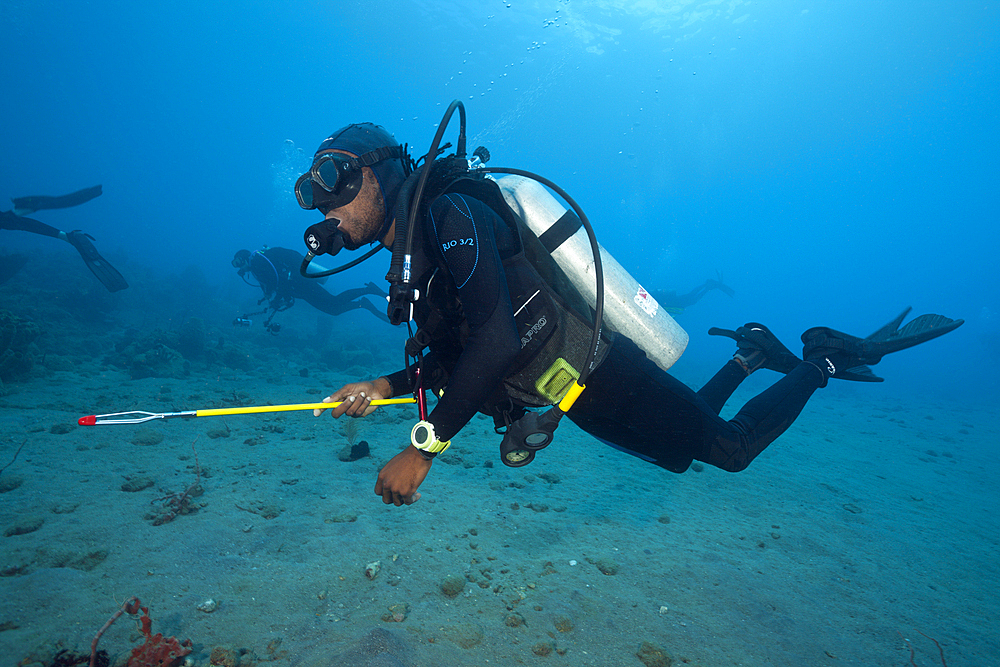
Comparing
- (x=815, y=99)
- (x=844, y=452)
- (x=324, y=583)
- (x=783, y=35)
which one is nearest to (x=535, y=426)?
(x=324, y=583)

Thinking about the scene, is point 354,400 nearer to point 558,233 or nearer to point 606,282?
point 558,233

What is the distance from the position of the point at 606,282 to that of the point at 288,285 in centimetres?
1257

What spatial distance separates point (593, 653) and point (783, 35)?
91.6 m

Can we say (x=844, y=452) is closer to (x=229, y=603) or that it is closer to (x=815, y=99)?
(x=229, y=603)

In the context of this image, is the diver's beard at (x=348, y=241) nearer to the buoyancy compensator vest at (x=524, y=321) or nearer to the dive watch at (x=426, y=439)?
the buoyancy compensator vest at (x=524, y=321)

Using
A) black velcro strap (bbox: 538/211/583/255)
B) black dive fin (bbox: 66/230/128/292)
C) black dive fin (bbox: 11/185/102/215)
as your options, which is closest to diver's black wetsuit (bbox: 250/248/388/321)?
black dive fin (bbox: 66/230/128/292)

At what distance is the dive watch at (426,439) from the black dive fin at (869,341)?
3338mm

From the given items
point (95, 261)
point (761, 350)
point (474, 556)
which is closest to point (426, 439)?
point (474, 556)

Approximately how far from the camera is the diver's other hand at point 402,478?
1.81 metres

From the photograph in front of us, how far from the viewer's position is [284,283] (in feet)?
40.1

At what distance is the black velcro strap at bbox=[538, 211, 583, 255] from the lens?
→ 7.48ft

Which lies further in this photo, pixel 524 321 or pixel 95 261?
pixel 95 261

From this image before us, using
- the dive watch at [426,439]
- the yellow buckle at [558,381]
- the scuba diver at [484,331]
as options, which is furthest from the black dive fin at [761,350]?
the dive watch at [426,439]

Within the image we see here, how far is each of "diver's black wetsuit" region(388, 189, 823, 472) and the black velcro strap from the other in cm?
33
